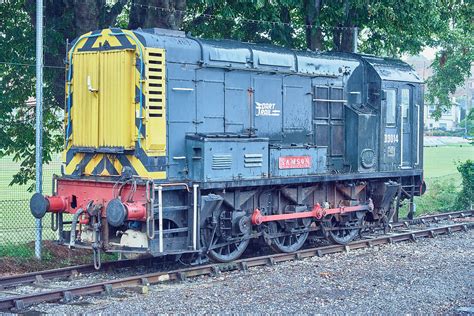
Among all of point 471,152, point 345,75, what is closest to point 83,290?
point 345,75

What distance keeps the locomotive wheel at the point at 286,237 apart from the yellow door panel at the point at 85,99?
150 inches

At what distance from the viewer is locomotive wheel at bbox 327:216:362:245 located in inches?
610

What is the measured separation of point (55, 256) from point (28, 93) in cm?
405

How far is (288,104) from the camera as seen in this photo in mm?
14641

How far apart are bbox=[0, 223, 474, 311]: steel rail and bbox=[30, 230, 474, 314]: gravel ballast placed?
15 centimetres

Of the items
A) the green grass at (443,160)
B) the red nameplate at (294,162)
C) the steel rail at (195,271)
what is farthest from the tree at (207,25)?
the green grass at (443,160)

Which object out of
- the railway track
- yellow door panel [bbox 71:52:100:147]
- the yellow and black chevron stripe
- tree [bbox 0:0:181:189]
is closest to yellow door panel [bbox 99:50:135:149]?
the yellow and black chevron stripe

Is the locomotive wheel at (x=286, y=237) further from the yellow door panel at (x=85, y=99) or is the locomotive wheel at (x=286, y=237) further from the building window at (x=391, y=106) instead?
the yellow door panel at (x=85, y=99)

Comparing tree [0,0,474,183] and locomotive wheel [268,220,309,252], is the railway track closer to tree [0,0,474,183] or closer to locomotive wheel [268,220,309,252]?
locomotive wheel [268,220,309,252]

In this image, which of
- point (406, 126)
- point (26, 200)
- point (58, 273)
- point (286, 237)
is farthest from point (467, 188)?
point (58, 273)

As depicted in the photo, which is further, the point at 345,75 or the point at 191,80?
the point at 345,75

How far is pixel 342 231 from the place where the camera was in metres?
15.9

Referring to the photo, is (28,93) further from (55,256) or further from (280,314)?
(280,314)

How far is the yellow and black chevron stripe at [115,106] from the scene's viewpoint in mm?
12016
